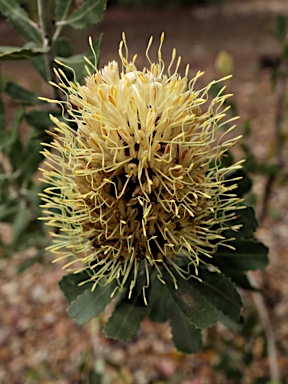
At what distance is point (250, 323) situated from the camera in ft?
6.56

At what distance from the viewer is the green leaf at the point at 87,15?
1184 millimetres

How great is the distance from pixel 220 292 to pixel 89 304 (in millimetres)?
316

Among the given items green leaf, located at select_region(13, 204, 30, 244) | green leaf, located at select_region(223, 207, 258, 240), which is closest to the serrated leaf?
green leaf, located at select_region(223, 207, 258, 240)

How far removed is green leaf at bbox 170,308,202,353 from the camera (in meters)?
1.26

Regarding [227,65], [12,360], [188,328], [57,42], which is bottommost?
[12,360]

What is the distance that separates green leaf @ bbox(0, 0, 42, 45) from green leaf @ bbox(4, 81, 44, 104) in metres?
0.17

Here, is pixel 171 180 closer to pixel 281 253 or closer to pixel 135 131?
pixel 135 131

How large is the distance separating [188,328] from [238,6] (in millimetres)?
11199

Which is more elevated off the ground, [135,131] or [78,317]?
[135,131]

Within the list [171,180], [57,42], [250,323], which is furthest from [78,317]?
[250,323]

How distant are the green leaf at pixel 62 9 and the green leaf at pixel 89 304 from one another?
29.0 inches

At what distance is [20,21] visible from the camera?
1.30 meters

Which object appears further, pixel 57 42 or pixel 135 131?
pixel 57 42

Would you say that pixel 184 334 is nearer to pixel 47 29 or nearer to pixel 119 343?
pixel 47 29
